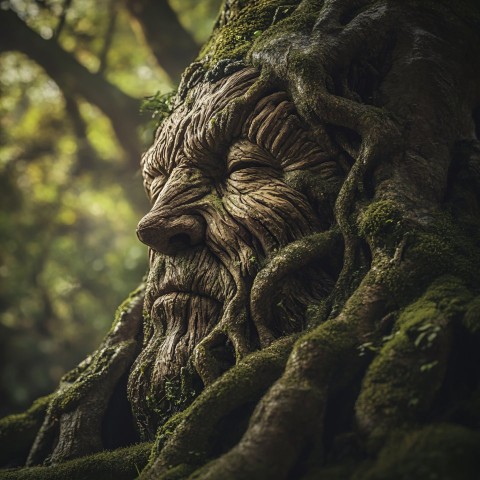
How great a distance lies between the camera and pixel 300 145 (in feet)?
12.0

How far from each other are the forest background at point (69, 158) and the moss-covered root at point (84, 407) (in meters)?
7.44

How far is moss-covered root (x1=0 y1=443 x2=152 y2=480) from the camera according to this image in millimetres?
3389

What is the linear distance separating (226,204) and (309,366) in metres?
1.63

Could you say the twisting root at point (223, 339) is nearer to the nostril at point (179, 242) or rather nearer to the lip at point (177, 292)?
the lip at point (177, 292)

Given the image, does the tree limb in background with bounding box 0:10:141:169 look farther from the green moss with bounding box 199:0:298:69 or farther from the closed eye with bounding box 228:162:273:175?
the closed eye with bounding box 228:162:273:175

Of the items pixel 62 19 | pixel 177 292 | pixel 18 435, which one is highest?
pixel 62 19

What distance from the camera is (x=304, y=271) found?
339 cm

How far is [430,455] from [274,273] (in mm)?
1520

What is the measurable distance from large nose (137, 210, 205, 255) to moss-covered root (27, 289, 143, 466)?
1.17 metres

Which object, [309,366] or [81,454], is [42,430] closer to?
[81,454]

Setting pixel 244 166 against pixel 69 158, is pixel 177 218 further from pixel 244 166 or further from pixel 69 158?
pixel 69 158

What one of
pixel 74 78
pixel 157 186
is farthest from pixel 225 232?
pixel 74 78

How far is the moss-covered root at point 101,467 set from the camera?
3.39 meters

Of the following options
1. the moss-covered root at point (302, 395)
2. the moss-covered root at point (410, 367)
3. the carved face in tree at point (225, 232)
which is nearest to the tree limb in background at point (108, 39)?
the carved face in tree at point (225, 232)
